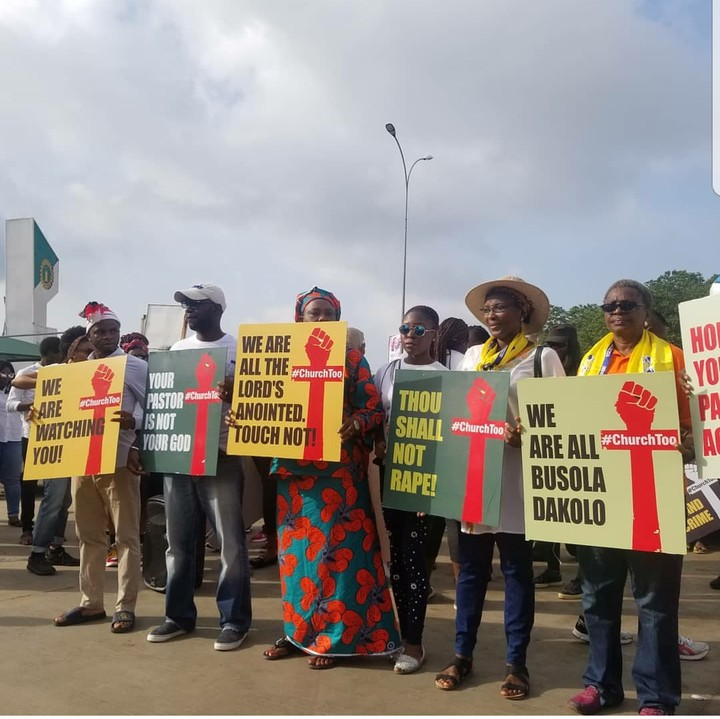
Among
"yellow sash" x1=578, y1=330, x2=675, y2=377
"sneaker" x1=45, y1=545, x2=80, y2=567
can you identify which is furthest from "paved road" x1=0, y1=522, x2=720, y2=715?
"yellow sash" x1=578, y1=330, x2=675, y2=377

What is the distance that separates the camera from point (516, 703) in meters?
3.30

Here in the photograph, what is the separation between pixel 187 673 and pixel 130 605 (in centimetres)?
97

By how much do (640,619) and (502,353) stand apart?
1.34 m

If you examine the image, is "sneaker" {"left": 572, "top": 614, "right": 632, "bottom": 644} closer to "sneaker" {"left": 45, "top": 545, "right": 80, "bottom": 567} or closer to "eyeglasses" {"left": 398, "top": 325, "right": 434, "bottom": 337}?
"eyeglasses" {"left": 398, "top": 325, "right": 434, "bottom": 337}

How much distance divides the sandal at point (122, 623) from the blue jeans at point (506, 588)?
208cm

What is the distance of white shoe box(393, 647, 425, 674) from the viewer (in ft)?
11.9

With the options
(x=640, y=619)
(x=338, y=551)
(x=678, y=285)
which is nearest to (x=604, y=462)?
(x=640, y=619)

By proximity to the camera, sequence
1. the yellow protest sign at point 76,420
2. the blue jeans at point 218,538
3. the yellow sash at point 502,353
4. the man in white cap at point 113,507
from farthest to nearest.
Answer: the man in white cap at point 113,507 → the yellow protest sign at point 76,420 → the blue jeans at point 218,538 → the yellow sash at point 502,353

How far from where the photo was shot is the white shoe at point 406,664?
363 cm

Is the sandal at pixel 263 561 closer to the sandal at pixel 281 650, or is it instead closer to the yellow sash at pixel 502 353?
the sandal at pixel 281 650

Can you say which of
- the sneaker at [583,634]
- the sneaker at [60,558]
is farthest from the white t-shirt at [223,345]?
the sneaker at [60,558]

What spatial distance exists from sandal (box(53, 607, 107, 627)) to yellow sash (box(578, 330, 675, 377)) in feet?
11.2

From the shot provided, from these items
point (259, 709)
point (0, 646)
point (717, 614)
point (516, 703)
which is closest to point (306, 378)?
point (259, 709)

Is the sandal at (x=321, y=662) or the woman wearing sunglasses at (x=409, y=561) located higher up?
the woman wearing sunglasses at (x=409, y=561)
